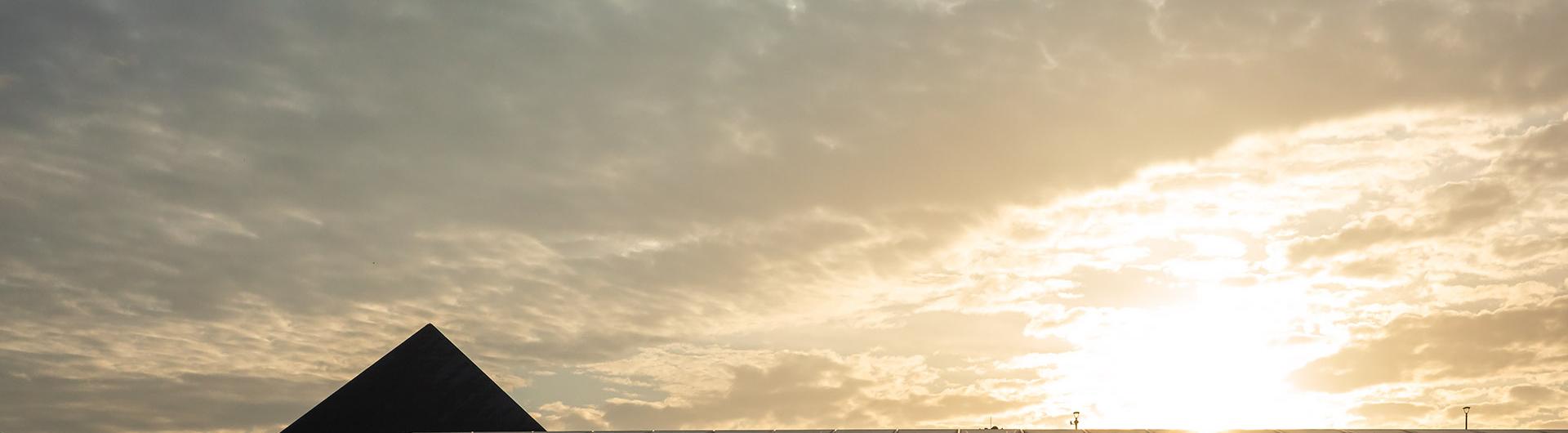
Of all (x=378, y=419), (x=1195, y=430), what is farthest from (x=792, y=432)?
(x=378, y=419)

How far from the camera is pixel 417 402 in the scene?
64.4m

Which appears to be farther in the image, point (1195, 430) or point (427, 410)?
point (427, 410)

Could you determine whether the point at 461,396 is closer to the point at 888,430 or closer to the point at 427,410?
the point at 427,410

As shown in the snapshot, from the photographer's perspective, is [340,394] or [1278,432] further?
[340,394]

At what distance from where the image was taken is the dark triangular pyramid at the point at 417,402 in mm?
63562

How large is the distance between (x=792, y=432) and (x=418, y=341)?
24.7 meters

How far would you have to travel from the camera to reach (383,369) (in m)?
65.3

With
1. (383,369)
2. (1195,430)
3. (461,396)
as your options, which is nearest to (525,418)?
→ (461,396)

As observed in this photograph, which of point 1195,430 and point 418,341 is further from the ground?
point 418,341

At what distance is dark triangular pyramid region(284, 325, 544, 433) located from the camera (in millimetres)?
63562

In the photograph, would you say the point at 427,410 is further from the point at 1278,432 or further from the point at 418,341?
the point at 1278,432

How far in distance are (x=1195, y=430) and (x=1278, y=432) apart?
113 inches

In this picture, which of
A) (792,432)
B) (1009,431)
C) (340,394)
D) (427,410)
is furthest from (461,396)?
(1009,431)

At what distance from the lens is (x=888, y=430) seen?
1977 inches
